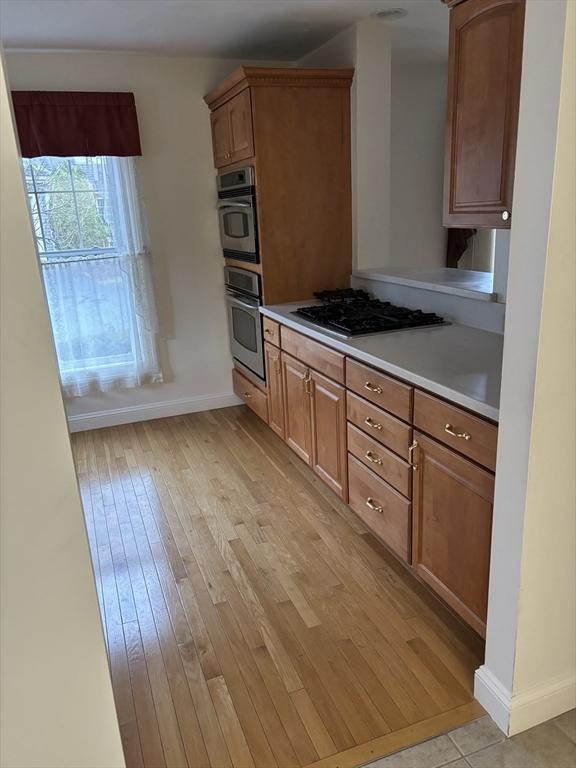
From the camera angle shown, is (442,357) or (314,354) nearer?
(442,357)

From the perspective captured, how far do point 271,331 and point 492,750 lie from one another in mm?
2344

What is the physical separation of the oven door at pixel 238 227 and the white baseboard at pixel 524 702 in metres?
2.58

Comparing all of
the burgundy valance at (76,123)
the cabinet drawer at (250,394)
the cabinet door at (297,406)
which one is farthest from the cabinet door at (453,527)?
the burgundy valance at (76,123)

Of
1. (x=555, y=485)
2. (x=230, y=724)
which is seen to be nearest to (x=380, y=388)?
(x=555, y=485)

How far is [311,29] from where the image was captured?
3287 mm

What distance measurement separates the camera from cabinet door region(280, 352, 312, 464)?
304cm

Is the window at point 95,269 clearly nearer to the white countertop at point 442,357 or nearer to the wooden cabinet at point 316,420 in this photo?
the wooden cabinet at point 316,420

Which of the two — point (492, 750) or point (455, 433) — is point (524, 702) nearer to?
point (492, 750)

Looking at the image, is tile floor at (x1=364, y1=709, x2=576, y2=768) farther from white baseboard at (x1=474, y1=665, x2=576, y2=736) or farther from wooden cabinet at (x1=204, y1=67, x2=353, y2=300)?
wooden cabinet at (x1=204, y1=67, x2=353, y2=300)

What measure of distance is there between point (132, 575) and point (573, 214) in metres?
2.11

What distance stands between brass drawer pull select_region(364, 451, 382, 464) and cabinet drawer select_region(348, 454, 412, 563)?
64mm

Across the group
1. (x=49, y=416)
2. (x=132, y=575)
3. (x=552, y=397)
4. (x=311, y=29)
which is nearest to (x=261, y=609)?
(x=132, y=575)

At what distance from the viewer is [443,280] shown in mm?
2965

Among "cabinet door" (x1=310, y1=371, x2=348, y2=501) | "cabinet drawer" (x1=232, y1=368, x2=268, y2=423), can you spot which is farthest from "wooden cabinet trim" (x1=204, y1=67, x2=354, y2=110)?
"cabinet drawer" (x1=232, y1=368, x2=268, y2=423)
